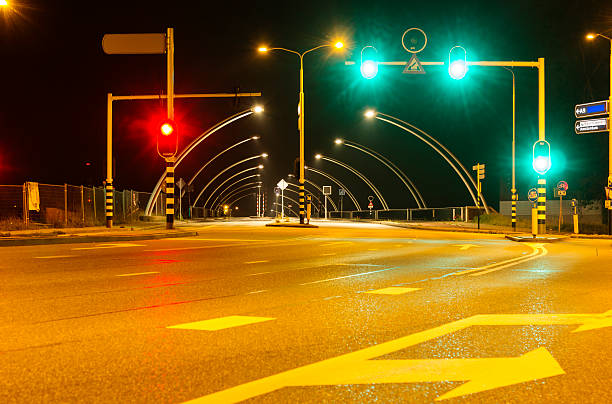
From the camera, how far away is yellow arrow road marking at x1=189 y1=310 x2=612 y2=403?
403cm

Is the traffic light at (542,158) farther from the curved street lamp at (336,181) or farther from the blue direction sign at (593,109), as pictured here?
the curved street lamp at (336,181)

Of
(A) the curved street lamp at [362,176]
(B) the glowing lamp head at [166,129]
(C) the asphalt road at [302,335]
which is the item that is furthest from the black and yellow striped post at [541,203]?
(A) the curved street lamp at [362,176]

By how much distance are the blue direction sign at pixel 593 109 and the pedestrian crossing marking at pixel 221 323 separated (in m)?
25.2

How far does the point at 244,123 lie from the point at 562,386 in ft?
157

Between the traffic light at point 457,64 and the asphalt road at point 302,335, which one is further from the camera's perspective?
the traffic light at point 457,64

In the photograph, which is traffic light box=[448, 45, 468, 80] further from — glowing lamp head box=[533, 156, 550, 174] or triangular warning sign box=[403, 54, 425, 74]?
glowing lamp head box=[533, 156, 550, 174]

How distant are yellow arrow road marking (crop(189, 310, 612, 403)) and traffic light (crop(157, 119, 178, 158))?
67.3 feet

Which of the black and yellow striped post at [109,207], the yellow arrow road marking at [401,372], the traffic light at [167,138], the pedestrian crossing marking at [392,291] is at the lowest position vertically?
the pedestrian crossing marking at [392,291]

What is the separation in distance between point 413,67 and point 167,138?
31.9 feet

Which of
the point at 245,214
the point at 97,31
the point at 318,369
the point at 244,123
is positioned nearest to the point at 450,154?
the point at 244,123

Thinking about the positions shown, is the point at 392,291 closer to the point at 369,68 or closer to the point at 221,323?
the point at 221,323

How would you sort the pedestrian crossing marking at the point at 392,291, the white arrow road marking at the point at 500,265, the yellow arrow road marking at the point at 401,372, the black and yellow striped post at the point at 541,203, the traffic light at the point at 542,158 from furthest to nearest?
the black and yellow striped post at the point at 541,203, the traffic light at the point at 542,158, the white arrow road marking at the point at 500,265, the pedestrian crossing marking at the point at 392,291, the yellow arrow road marking at the point at 401,372

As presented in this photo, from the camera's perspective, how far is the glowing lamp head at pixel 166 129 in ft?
80.9

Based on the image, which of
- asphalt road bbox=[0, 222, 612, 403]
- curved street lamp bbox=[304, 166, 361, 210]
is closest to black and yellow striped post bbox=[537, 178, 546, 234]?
asphalt road bbox=[0, 222, 612, 403]
